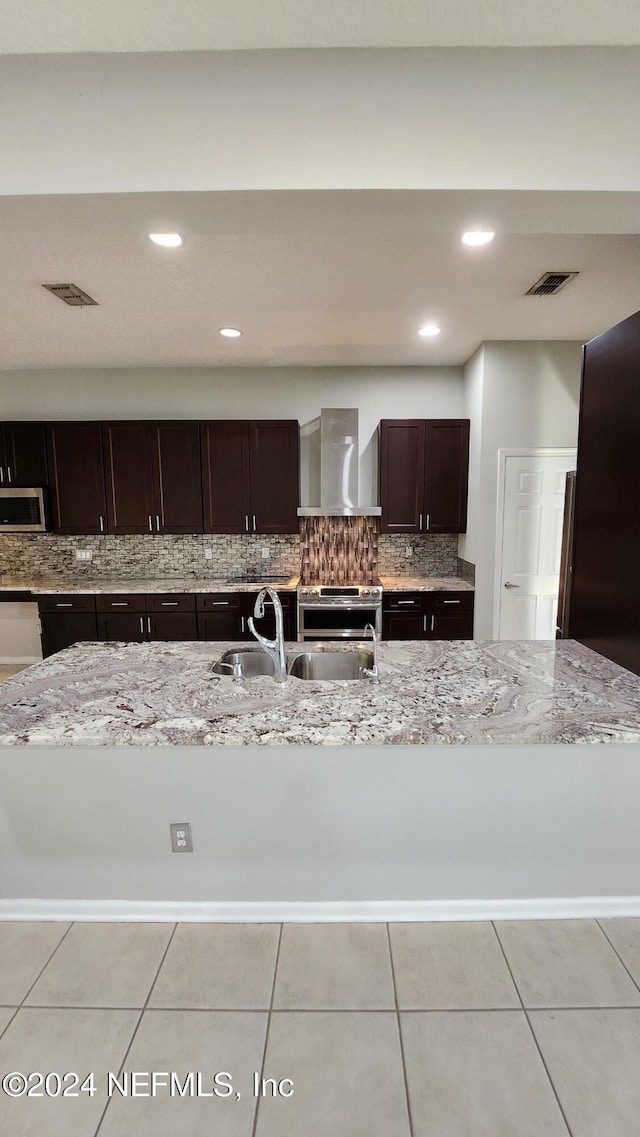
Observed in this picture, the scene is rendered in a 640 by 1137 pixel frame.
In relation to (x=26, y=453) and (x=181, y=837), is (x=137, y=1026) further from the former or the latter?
(x=26, y=453)

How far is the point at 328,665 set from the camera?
7.94 feet

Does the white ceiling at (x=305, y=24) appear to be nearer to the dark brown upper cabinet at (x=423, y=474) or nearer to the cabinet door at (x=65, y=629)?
the dark brown upper cabinet at (x=423, y=474)

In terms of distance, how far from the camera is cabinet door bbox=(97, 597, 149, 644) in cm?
447

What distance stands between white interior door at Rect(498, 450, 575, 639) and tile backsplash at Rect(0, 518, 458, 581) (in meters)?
0.75

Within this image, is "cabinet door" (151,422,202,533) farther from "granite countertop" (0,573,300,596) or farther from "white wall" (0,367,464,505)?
"granite countertop" (0,573,300,596)

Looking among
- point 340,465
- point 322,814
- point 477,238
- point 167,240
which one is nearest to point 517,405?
point 340,465

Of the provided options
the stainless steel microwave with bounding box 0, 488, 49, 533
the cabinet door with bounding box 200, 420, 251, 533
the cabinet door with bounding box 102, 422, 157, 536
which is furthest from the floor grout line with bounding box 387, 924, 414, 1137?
the stainless steel microwave with bounding box 0, 488, 49, 533

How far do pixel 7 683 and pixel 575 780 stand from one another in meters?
2.16

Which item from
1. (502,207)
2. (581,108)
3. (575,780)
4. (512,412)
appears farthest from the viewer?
(512,412)

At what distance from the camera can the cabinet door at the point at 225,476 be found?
15.1ft

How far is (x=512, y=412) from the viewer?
4.17 meters

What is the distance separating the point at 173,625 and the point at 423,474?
258 centimetres

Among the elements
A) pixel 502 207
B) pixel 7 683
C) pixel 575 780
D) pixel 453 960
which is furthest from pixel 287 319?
pixel 453 960

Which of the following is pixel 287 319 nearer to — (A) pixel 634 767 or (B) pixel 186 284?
(B) pixel 186 284
